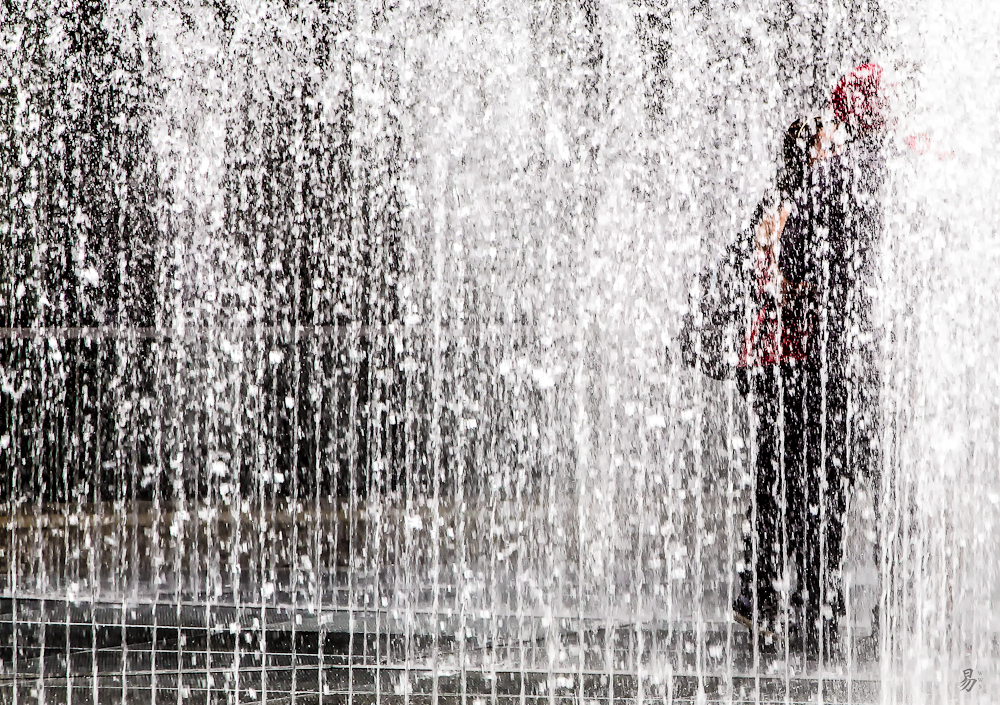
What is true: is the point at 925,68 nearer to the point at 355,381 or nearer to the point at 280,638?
the point at 355,381

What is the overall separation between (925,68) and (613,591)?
207 cm

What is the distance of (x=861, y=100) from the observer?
3.09 m

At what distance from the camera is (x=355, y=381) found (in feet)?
16.7

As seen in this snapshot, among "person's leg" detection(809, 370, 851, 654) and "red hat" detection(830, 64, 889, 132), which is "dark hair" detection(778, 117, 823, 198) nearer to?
"red hat" detection(830, 64, 889, 132)

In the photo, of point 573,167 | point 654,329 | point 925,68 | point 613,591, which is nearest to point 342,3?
point 573,167

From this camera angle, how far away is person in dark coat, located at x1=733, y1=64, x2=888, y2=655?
2988 mm

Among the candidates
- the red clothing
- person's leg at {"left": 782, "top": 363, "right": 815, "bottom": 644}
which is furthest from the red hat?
person's leg at {"left": 782, "top": 363, "right": 815, "bottom": 644}

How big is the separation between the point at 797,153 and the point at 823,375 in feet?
1.81
